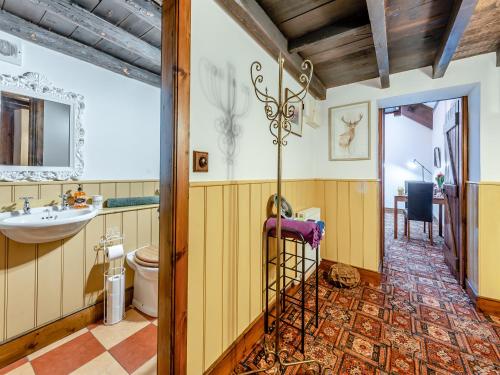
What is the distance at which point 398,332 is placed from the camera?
64.5 inches

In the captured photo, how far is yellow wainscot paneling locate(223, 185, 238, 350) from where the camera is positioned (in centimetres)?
126

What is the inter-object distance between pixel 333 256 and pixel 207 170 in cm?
216

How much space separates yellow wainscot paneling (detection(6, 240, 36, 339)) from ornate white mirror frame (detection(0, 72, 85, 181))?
0.54 metres

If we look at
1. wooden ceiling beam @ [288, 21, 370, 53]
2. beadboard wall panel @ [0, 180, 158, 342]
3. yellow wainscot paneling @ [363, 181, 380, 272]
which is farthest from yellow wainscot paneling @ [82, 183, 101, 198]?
yellow wainscot paneling @ [363, 181, 380, 272]

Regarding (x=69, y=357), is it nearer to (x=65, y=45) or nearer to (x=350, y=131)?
(x=65, y=45)

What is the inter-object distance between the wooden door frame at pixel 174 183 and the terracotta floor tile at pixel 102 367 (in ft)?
2.04

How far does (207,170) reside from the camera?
1.15 m

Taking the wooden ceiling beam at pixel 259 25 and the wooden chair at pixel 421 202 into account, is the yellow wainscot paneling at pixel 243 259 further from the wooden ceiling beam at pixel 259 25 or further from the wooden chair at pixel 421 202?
the wooden chair at pixel 421 202

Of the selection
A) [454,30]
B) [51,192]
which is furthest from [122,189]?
[454,30]

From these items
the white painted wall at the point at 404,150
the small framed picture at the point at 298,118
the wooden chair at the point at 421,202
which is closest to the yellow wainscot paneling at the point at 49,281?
the small framed picture at the point at 298,118

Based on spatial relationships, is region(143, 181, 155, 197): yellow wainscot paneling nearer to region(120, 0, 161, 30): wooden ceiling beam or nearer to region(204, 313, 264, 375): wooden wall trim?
region(120, 0, 161, 30): wooden ceiling beam

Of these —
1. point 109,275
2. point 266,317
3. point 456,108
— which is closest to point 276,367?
point 266,317

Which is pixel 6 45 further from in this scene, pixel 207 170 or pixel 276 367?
pixel 276 367

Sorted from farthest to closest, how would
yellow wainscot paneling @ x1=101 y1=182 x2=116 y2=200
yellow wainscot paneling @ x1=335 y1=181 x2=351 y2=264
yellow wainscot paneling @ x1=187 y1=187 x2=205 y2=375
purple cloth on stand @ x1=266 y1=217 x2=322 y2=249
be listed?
1. yellow wainscot paneling @ x1=335 y1=181 x2=351 y2=264
2. yellow wainscot paneling @ x1=101 y1=182 x2=116 y2=200
3. purple cloth on stand @ x1=266 y1=217 x2=322 y2=249
4. yellow wainscot paneling @ x1=187 y1=187 x2=205 y2=375
